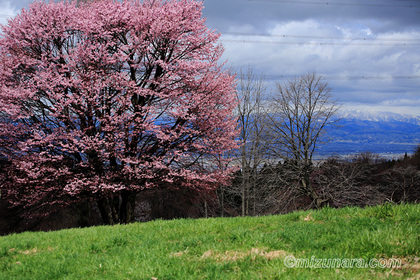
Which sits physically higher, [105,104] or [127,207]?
[105,104]

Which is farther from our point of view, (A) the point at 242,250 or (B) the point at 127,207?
(B) the point at 127,207

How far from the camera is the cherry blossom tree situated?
17688 millimetres

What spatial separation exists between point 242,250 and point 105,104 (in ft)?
44.9

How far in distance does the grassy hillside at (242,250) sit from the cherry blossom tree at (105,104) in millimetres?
8707

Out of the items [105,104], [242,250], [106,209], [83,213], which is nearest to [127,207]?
[106,209]

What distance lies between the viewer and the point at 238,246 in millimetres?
6855

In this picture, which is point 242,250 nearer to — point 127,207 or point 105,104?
point 105,104

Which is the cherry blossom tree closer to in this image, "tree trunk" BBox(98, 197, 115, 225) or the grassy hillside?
"tree trunk" BBox(98, 197, 115, 225)

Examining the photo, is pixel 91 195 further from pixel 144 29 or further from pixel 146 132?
pixel 144 29

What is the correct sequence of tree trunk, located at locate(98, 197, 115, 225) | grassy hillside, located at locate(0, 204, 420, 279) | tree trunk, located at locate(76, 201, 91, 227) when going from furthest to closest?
tree trunk, located at locate(76, 201, 91, 227)
tree trunk, located at locate(98, 197, 115, 225)
grassy hillside, located at locate(0, 204, 420, 279)

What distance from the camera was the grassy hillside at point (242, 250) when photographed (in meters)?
5.47

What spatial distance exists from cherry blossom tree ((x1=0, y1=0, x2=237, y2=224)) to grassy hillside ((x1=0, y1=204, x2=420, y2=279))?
8707mm

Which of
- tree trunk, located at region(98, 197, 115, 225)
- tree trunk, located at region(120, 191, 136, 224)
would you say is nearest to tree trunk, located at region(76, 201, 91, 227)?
Result: tree trunk, located at region(98, 197, 115, 225)

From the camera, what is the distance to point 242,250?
21.4 feet
